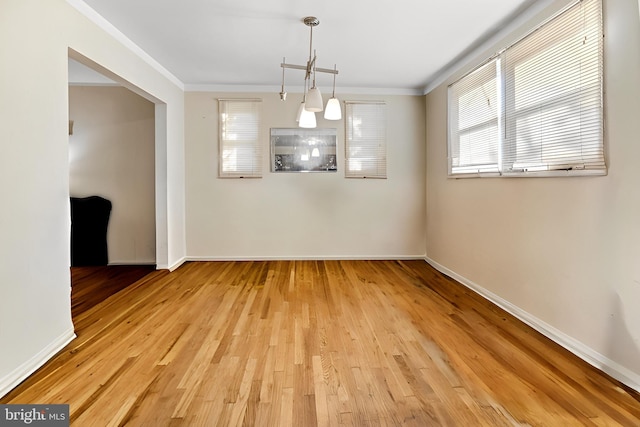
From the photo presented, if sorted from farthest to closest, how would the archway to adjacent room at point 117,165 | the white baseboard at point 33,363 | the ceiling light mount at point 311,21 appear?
the archway to adjacent room at point 117,165 → the ceiling light mount at point 311,21 → the white baseboard at point 33,363

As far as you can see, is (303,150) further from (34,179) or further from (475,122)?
(34,179)

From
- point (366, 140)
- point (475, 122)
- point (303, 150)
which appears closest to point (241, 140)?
point (303, 150)

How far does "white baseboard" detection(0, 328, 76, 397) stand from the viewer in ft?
5.59

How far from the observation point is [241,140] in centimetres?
464

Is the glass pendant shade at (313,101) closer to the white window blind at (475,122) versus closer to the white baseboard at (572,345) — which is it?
the white window blind at (475,122)

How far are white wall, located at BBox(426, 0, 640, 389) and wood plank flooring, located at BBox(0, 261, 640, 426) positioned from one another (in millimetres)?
197

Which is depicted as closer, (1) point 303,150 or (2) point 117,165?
(2) point 117,165

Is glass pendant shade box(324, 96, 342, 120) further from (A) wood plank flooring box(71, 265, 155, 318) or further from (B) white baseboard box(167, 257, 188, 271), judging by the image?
(B) white baseboard box(167, 257, 188, 271)

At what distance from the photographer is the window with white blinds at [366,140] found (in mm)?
4699

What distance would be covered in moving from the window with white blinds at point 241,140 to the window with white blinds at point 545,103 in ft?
9.23

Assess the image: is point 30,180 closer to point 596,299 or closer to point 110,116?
point 110,116

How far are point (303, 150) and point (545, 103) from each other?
9.85 ft

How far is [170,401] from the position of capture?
1.63 meters

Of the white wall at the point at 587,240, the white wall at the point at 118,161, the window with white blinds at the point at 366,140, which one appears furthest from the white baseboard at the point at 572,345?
the white wall at the point at 118,161
